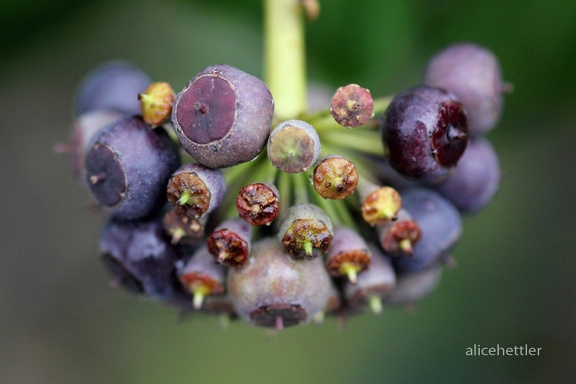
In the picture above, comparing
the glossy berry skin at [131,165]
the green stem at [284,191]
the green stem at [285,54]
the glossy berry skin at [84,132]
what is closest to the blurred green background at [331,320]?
the green stem at [285,54]

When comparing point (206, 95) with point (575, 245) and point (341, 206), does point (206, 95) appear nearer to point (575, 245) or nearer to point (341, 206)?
point (341, 206)

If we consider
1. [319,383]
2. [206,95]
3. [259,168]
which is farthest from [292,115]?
[319,383]

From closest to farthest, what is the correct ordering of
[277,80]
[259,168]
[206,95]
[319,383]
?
[206,95]
[259,168]
[277,80]
[319,383]

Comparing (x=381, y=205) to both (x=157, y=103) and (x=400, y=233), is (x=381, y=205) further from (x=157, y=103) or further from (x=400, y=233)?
(x=157, y=103)

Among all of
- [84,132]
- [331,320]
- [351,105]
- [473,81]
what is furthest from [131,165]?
[331,320]

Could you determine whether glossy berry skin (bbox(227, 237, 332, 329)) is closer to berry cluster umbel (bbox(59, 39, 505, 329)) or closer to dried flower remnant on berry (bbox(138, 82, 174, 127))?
berry cluster umbel (bbox(59, 39, 505, 329))

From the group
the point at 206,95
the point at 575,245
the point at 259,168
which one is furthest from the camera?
the point at 575,245

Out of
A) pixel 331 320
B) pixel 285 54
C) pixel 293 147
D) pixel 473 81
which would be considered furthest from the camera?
pixel 331 320
